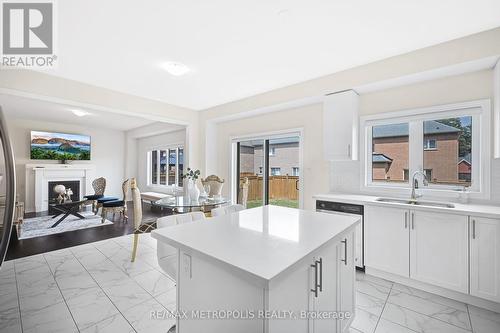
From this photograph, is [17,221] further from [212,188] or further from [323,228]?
[323,228]

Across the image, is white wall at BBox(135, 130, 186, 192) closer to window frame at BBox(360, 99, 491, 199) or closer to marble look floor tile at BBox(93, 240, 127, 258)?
marble look floor tile at BBox(93, 240, 127, 258)

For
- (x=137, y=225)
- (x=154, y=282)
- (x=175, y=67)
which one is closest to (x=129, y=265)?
(x=137, y=225)

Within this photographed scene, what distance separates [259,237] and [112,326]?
1.57 meters

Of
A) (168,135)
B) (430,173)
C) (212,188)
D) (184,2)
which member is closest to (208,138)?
(212,188)

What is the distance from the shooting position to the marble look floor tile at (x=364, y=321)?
73.0 inches

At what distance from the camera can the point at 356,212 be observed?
280cm

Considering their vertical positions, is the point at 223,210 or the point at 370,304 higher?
the point at 223,210

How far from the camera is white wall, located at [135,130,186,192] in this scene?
6902mm

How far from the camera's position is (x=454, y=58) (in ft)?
7.79

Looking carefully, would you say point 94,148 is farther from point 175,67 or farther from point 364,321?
point 364,321

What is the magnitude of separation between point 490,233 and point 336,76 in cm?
238

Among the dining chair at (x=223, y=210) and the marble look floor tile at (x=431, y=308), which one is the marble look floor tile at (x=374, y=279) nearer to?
the marble look floor tile at (x=431, y=308)

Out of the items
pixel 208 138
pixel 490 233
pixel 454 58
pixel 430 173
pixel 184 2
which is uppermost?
pixel 184 2

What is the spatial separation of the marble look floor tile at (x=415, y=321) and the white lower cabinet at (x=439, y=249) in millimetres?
465
